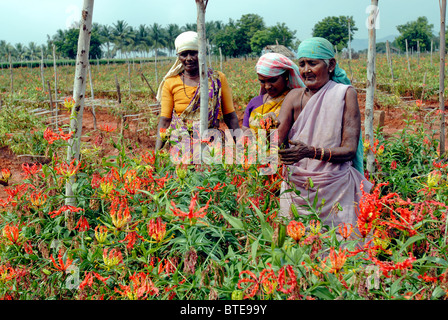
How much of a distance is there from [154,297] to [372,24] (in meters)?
1.95

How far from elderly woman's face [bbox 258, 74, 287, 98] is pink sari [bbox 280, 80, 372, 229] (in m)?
0.33

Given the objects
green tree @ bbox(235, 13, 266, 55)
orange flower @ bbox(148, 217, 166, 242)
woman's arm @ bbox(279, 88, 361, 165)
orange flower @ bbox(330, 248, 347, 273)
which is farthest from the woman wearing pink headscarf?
green tree @ bbox(235, 13, 266, 55)

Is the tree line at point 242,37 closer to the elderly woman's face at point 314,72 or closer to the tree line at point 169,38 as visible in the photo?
the tree line at point 169,38

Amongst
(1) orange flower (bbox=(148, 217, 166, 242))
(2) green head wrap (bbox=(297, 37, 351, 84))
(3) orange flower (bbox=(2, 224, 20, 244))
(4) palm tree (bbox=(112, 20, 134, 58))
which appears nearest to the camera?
(1) orange flower (bbox=(148, 217, 166, 242))

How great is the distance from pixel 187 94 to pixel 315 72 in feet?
2.77

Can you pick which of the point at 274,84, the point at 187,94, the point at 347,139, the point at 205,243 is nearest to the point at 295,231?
the point at 205,243

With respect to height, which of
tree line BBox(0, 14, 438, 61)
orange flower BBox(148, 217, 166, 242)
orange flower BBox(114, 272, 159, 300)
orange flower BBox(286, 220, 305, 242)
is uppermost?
tree line BBox(0, 14, 438, 61)

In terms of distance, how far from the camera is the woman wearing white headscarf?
7.29 feet

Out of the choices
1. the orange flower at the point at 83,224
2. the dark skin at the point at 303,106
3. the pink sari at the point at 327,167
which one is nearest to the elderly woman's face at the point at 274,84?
the dark skin at the point at 303,106

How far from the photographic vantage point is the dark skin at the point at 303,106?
152 cm

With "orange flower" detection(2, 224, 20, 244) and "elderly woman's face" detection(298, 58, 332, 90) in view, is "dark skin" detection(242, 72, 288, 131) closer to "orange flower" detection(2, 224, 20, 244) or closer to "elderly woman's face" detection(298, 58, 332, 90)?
"elderly woman's face" detection(298, 58, 332, 90)

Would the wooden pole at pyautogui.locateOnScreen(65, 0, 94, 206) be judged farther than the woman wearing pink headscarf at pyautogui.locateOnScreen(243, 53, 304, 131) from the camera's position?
No

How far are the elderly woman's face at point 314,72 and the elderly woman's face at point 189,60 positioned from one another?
28.4 inches

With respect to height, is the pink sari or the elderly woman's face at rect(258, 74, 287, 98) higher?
the elderly woman's face at rect(258, 74, 287, 98)
